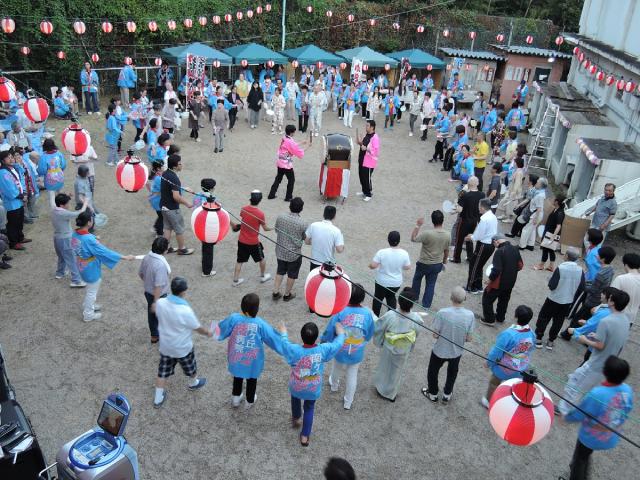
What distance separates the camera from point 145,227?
33.5 ft

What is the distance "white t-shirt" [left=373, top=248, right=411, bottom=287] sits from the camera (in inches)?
264

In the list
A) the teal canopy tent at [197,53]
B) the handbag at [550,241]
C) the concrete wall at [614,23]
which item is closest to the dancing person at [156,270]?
the handbag at [550,241]

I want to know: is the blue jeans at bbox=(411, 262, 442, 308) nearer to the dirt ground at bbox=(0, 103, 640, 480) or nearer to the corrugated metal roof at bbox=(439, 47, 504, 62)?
the dirt ground at bbox=(0, 103, 640, 480)

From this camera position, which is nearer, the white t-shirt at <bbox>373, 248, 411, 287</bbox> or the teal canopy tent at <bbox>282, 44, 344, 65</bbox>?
the white t-shirt at <bbox>373, 248, 411, 287</bbox>

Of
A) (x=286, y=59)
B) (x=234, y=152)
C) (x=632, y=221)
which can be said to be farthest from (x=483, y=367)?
(x=286, y=59)

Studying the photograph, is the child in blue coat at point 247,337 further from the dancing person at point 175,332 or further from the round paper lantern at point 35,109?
the round paper lantern at point 35,109

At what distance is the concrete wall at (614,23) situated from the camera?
14.0 metres

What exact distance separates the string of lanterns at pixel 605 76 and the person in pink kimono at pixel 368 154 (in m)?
6.32

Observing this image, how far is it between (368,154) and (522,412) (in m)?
8.39

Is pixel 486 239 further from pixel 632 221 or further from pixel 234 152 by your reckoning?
pixel 234 152

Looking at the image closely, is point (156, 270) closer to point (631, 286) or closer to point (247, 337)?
point (247, 337)

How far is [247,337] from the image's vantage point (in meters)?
5.18

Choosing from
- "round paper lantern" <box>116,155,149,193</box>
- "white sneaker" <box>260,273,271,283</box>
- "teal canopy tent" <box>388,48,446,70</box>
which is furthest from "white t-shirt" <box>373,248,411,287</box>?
"teal canopy tent" <box>388,48,446,70</box>

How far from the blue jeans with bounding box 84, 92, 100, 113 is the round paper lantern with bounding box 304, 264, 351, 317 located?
15.3 meters
